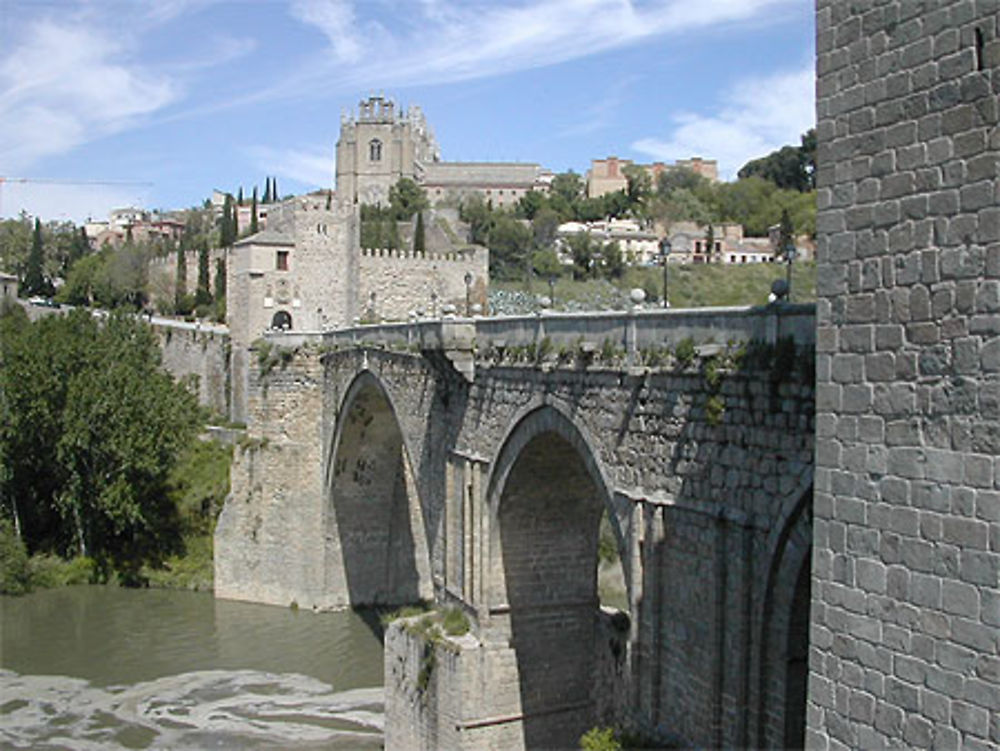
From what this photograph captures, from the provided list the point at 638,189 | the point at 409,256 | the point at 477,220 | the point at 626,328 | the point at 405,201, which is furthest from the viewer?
the point at 638,189

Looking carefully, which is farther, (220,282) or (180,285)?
(180,285)

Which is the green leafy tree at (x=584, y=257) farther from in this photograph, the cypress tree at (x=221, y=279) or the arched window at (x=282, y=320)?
the arched window at (x=282, y=320)

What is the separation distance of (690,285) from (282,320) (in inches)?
1025

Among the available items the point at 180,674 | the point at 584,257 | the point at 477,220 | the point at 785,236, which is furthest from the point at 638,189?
the point at 180,674

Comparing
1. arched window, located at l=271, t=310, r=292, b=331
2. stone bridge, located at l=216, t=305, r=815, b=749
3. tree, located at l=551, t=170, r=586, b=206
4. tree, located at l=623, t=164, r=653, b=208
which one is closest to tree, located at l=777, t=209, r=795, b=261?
stone bridge, located at l=216, t=305, r=815, b=749

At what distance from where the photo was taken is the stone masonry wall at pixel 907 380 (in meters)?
4.77

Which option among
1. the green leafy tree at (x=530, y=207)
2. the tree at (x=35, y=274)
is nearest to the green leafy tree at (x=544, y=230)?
the green leafy tree at (x=530, y=207)

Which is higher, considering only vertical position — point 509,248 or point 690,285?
point 509,248

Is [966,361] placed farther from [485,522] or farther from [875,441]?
[485,522]

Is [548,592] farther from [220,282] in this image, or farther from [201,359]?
[220,282]

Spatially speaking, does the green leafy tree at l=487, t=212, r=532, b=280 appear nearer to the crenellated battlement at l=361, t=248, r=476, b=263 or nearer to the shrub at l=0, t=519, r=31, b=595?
the crenellated battlement at l=361, t=248, r=476, b=263

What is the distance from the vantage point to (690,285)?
174 ft

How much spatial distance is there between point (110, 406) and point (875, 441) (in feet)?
77.0

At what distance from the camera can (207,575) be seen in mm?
25859
